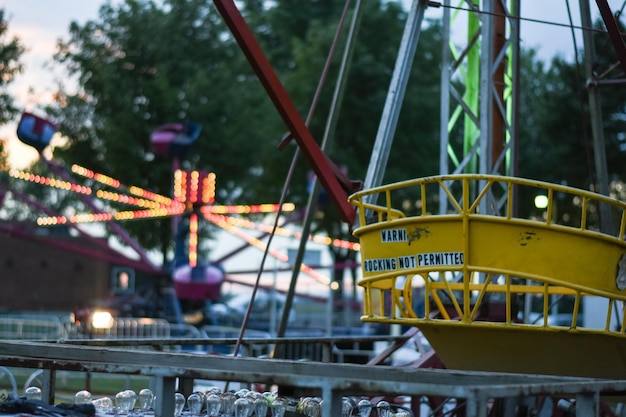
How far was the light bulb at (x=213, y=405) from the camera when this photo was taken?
602cm

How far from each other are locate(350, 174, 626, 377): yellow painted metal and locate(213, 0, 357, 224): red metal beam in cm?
87

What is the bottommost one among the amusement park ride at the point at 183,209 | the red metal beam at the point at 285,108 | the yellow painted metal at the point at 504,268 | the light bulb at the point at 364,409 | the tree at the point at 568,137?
the light bulb at the point at 364,409

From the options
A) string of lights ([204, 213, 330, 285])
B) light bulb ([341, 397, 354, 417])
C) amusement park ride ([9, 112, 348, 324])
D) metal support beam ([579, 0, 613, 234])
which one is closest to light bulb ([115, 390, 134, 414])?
light bulb ([341, 397, 354, 417])

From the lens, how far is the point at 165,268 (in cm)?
3638

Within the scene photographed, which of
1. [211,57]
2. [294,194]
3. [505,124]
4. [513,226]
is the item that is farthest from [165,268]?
[513,226]

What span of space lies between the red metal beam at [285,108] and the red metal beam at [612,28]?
2.51 meters

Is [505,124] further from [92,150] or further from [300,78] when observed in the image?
[92,150]

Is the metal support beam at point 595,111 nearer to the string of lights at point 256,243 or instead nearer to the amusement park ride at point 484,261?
the amusement park ride at point 484,261

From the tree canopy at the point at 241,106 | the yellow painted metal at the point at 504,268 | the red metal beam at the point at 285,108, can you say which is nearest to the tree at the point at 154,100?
the tree canopy at the point at 241,106

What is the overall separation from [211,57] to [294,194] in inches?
324

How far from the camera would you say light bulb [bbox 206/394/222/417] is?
6.02 m

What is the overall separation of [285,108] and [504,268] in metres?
2.59

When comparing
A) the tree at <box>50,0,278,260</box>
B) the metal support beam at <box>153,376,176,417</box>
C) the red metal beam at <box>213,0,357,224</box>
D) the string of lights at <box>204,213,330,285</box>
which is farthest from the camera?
the tree at <box>50,0,278,260</box>

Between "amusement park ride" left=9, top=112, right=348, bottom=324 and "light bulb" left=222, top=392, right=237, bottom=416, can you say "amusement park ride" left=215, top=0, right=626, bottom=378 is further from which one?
"amusement park ride" left=9, top=112, right=348, bottom=324
